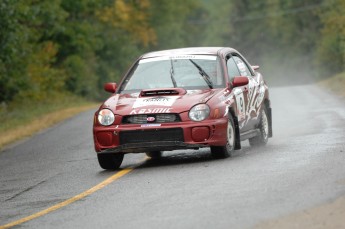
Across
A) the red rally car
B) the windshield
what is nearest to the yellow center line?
the red rally car

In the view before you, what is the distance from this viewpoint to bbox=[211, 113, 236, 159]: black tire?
14.5m

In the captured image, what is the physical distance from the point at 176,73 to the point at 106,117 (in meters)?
1.48

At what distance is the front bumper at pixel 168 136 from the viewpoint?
557 inches

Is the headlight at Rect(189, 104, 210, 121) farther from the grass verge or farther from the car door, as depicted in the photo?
the grass verge

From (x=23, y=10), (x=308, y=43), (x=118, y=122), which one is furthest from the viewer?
(x=308, y=43)

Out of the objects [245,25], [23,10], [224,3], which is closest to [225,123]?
[23,10]

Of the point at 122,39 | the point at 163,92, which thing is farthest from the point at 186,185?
the point at 122,39

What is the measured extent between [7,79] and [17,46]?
4493 mm

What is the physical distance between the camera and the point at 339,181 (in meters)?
10.8

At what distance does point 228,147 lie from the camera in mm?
14625

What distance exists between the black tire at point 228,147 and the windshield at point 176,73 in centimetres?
68

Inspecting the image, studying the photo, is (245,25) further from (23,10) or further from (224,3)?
(23,10)

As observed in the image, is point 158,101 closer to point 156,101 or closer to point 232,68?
point 156,101

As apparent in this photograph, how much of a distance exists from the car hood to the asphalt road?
0.77 m
